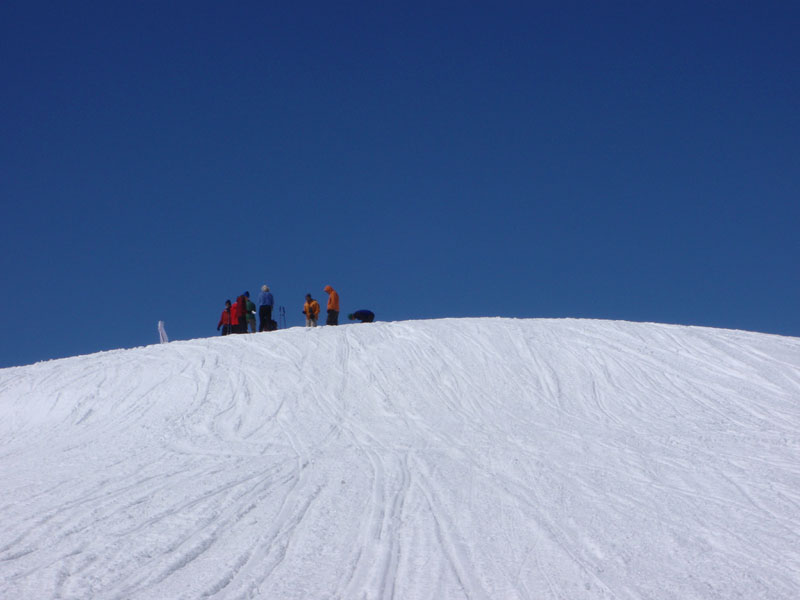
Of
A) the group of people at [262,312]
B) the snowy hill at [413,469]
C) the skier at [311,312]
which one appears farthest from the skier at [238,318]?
the snowy hill at [413,469]

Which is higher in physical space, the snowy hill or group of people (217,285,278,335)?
group of people (217,285,278,335)

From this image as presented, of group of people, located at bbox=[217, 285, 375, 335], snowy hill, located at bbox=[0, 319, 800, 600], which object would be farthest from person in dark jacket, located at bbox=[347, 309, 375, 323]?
snowy hill, located at bbox=[0, 319, 800, 600]

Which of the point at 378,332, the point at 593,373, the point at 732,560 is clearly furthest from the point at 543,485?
the point at 378,332

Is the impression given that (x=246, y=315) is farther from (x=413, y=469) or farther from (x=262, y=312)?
(x=413, y=469)

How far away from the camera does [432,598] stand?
5824mm

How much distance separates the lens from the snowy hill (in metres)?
6.44

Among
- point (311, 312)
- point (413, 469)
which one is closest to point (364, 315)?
point (311, 312)

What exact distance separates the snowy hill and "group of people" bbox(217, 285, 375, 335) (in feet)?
13.8

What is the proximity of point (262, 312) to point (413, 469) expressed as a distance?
14765 mm

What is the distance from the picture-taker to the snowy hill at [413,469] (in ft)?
21.1

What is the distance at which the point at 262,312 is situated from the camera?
23672 millimetres

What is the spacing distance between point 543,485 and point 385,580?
356cm

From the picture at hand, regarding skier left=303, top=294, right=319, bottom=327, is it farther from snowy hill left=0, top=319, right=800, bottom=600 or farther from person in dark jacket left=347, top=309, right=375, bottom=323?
snowy hill left=0, top=319, right=800, bottom=600

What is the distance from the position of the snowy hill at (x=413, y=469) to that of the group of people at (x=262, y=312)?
13.8 ft
